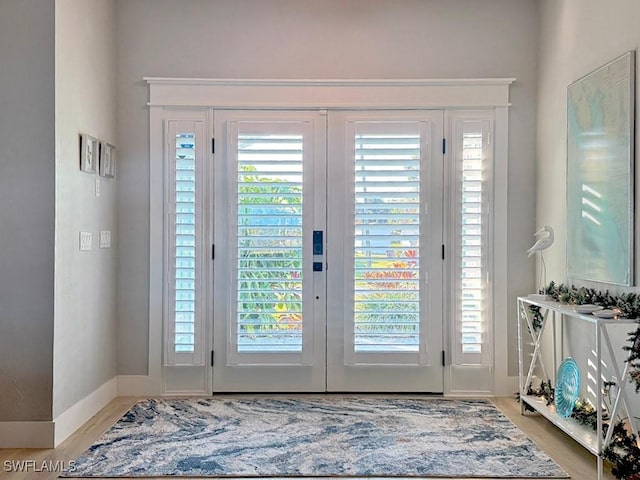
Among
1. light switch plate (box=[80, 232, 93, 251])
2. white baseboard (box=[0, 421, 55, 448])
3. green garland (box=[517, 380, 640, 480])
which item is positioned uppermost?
light switch plate (box=[80, 232, 93, 251])

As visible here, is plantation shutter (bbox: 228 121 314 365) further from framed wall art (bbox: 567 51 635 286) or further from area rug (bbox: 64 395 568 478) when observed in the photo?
framed wall art (bbox: 567 51 635 286)

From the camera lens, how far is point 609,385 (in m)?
2.75

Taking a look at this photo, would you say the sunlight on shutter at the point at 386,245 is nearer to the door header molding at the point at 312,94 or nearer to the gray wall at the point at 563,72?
the door header molding at the point at 312,94

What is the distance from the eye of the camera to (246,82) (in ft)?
13.8

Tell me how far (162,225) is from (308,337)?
52.5 inches

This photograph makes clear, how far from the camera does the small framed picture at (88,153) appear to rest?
3.62 metres

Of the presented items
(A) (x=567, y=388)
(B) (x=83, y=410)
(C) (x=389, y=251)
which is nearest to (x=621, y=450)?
(A) (x=567, y=388)

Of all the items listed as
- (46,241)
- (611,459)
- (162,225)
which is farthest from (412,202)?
(46,241)

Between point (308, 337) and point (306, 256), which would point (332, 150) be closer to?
point (306, 256)

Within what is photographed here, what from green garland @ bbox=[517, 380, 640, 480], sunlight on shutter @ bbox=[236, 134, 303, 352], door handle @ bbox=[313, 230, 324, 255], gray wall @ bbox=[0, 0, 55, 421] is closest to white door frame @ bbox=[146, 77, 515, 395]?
sunlight on shutter @ bbox=[236, 134, 303, 352]

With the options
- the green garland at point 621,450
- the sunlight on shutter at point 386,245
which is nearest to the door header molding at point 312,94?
the sunlight on shutter at point 386,245

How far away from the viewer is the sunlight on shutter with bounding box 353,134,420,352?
4203mm

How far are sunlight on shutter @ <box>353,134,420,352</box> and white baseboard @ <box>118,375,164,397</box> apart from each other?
4.84ft

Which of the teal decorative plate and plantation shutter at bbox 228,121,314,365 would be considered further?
plantation shutter at bbox 228,121,314,365
